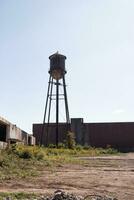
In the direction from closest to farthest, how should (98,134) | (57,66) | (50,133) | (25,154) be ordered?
(25,154) < (57,66) < (50,133) < (98,134)

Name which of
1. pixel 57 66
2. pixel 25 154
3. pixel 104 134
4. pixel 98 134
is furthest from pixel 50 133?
pixel 25 154

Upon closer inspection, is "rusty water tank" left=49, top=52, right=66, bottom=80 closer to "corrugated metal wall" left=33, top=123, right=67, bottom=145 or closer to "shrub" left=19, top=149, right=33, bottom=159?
"corrugated metal wall" left=33, top=123, right=67, bottom=145

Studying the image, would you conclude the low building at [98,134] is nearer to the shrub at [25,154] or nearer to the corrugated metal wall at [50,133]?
the corrugated metal wall at [50,133]

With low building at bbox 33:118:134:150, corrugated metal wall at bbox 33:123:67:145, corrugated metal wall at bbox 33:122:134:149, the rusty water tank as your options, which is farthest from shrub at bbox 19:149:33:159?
corrugated metal wall at bbox 33:122:134:149

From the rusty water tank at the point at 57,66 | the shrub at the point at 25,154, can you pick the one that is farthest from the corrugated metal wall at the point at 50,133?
the shrub at the point at 25,154

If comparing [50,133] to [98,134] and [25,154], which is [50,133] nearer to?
[98,134]

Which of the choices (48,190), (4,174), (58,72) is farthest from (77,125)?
(48,190)

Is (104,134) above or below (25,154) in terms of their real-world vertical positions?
above

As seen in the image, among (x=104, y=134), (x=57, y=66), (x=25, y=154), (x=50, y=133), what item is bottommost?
(x=25, y=154)

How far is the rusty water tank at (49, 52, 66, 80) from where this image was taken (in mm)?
44094

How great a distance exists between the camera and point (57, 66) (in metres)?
44.2

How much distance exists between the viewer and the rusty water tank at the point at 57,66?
44094mm

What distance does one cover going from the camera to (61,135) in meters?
52.0

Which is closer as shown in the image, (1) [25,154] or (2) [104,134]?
(1) [25,154]
